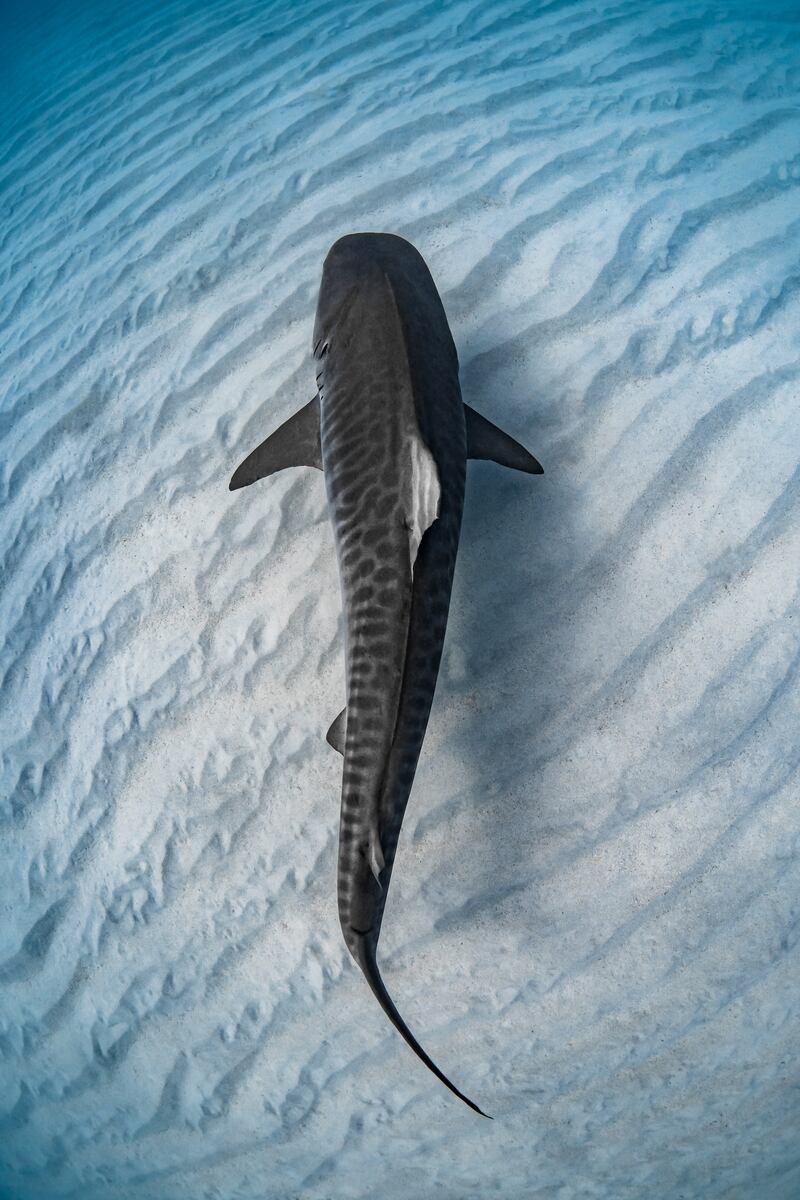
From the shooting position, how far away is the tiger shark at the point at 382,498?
198cm

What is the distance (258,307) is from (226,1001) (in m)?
3.57

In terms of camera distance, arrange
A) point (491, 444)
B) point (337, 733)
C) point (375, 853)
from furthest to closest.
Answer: point (491, 444) < point (337, 733) < point (375, 853)

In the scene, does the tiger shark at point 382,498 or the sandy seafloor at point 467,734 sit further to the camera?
the sandy seafloor at point 467,734

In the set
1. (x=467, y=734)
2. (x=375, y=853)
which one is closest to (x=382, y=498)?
(x=375, y=853)

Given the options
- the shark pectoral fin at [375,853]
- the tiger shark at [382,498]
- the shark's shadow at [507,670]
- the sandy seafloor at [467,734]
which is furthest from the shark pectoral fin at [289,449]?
the shark pectoral fin at [375,853]

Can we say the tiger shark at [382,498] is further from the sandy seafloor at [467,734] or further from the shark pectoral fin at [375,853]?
the sandy seafloor at [467,734]

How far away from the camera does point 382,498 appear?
2.25m

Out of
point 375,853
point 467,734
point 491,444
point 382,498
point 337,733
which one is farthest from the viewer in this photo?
point 467,734

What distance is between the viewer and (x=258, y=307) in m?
4.02

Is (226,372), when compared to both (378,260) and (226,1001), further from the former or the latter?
(226,1001)

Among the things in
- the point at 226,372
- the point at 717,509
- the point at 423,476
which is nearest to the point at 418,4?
the point at 226,372

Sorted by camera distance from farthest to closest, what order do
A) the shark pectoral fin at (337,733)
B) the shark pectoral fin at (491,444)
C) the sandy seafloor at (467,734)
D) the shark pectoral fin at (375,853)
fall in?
the sandy seafloor at (467,734) → the shark pectoral fin at (491,444) → the shark pectoral fin at (337,733) → the shark pectoral fin at (375,853)

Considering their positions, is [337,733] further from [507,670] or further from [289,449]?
[289,449]

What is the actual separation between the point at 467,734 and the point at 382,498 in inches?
47.4
